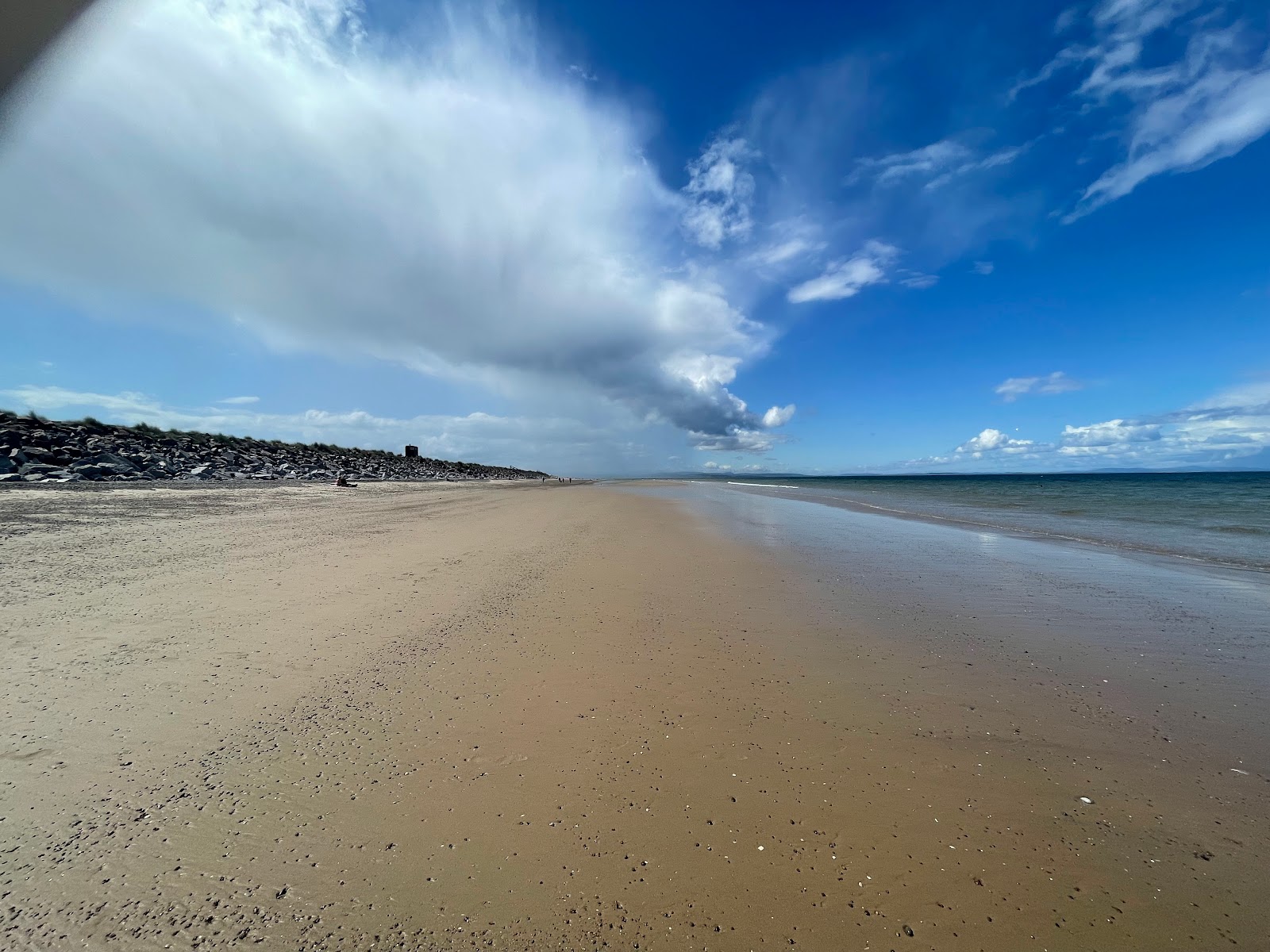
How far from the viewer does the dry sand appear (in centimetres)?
216

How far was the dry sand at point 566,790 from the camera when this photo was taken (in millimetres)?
2156

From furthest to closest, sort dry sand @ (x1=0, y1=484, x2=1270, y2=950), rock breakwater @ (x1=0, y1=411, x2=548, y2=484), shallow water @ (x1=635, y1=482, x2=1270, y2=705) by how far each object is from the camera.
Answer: rock breakwater @ (x1=0, y1=411, x2=548, y2=484) → shallow water @ (x1=635, y1=482, x2=1270, y2=705) → dry sand @ (x1=0, y1=484, x2=1270, y2=950)

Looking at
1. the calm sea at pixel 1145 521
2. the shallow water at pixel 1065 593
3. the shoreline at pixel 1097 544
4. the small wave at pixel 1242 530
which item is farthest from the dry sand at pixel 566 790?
the small wave at pixel 1242 530

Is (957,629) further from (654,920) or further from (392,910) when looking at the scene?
(392,910)

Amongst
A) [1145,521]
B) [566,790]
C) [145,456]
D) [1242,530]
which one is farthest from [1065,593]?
[145,456]

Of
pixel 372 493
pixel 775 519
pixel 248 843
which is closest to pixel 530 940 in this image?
pixel 248 843

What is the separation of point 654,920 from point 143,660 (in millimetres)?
4998

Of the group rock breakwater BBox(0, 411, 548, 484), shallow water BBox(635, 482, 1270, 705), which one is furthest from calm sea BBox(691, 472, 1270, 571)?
rock breakwater BBox(0, 411, 548, 484)

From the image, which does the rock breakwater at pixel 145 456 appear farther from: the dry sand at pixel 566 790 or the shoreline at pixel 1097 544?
the shoreline at pixel 1097 544

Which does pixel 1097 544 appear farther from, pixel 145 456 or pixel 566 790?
pixel 145 456

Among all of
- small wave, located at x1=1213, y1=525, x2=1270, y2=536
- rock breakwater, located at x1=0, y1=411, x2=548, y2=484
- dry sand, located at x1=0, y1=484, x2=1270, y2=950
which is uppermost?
rock breakwater, located at x1=0, y1=411, x2=548, y2=484

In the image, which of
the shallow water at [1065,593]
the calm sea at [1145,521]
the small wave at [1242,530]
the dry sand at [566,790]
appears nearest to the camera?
the dry sand at [566,790]

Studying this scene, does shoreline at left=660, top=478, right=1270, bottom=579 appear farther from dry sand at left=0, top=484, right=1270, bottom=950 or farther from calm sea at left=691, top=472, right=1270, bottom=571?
dry sand at left=0, top=484, right=1270, bottom=950

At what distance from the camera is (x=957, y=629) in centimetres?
609
